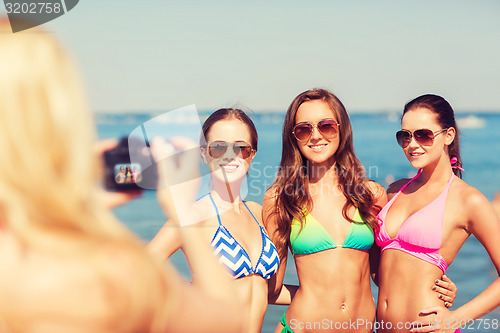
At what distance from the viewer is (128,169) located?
5.72 feet

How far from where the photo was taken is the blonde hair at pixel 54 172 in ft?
4.13

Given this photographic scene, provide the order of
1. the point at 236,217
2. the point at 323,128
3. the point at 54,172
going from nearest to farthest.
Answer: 1. the point at 54,172
2. the point at 236,217
3. the point at 323,128

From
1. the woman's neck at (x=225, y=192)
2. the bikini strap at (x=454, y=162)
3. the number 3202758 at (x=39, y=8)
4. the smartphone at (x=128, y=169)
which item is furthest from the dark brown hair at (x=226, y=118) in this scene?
the smartphone at (x=128, y=169)

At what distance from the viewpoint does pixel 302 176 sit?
4.36 m

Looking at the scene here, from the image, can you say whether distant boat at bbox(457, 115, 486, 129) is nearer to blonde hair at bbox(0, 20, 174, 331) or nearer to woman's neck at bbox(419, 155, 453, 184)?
woman's neck at bbox(419, 155, 453, 184)

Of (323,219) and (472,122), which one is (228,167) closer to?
(323,219)

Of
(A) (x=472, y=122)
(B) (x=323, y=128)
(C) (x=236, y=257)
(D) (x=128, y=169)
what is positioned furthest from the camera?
(A) (x=472, y=122)

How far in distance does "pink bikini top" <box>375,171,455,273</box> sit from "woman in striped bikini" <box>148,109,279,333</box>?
0.95 metres

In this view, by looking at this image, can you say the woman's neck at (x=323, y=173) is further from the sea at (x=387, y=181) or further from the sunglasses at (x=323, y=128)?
the sea at (x=387, y=181)

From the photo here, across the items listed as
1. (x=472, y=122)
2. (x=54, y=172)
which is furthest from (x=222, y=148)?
(x=472, y=122)

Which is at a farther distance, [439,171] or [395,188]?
[395,188]

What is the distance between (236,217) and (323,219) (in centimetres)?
72

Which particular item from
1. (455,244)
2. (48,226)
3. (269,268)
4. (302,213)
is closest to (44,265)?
(48,226)

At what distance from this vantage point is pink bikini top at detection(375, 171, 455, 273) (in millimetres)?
3867
